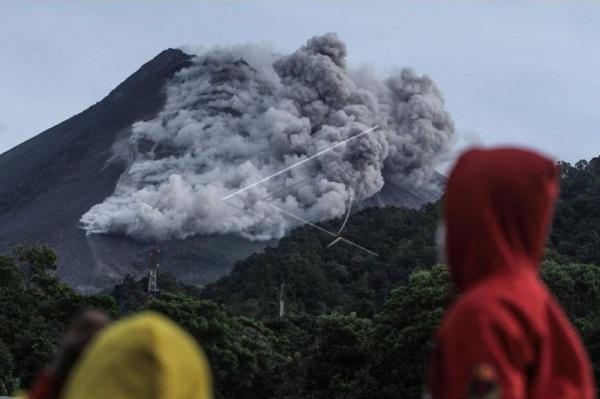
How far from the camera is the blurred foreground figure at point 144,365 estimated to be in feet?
8.80

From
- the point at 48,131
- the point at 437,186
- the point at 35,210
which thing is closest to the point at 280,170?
the point at 437,186

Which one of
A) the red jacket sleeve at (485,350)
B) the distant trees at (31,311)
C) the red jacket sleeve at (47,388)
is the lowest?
the distant trees at (31,311)

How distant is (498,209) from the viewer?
2982 mm

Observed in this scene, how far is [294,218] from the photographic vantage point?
105 metres

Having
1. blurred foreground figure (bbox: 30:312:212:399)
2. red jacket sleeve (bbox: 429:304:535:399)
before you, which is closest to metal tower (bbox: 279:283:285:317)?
red jacket sleeve (bbox: 429:304:535:399)

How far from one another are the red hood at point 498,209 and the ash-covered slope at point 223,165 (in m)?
87.3

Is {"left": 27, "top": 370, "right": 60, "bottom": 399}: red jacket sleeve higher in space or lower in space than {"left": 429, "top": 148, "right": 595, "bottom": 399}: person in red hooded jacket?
higher

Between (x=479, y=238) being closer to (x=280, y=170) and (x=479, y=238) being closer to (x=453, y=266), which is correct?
(x=453, y=266)

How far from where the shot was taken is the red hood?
2.98 metres

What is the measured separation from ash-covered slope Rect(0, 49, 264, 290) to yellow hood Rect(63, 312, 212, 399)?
8637 centimetres

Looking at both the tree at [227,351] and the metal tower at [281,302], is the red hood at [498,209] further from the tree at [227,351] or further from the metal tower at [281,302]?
the metal tower at [281,302]

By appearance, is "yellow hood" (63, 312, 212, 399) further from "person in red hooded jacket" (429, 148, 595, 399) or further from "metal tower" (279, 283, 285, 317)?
"metal tower" (279, 283, 285, 317)

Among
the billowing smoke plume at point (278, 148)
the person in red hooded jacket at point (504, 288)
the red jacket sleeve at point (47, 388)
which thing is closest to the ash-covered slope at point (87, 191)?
the billowing smoke plume at point (278, 148)

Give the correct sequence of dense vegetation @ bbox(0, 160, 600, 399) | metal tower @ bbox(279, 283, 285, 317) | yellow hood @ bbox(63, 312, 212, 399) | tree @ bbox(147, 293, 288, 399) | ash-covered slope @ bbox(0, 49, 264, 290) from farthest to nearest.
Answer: ash-covered slope @ bbox(0, 49, 264, 290), metal tower @ bbox(279, 283, 285, 317), tree @ bbox(147, 293, 288, 399), dense vegetation @ bbox(0, 160, 600, 399), yellow hood @ bbox(63, 312, 212, 399)
